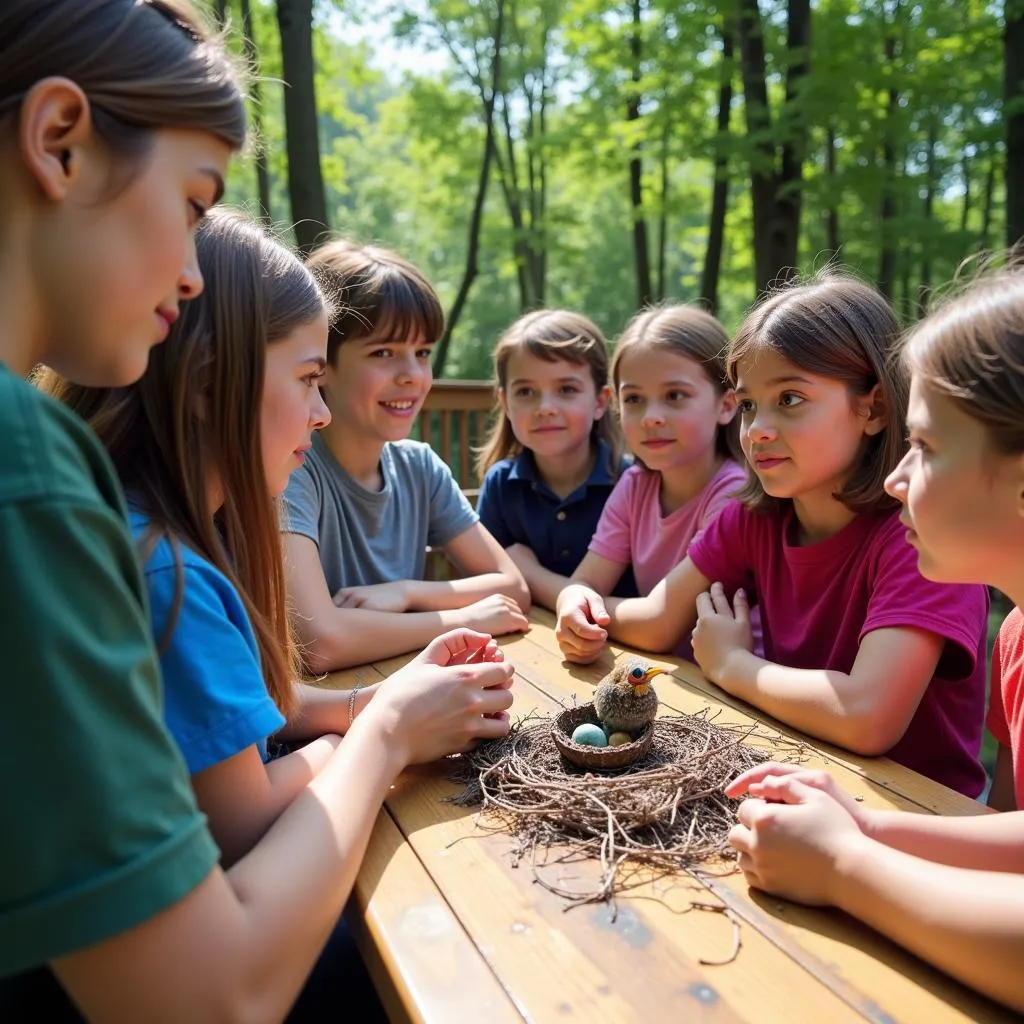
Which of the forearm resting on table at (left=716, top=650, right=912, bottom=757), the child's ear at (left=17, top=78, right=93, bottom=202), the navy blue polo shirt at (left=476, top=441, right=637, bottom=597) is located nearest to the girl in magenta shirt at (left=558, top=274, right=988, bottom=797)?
the forearm resting on table at (left=716, top=650, right=912, bottom=757)

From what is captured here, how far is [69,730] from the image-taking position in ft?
2.43

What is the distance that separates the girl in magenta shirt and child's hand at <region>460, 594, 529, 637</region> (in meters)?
0.23

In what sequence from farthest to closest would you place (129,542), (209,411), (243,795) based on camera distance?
(209,411)
(243,795)
(129,542)

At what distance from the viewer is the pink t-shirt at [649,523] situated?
281cm

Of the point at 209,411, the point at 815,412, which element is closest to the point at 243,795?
the point at 209,411

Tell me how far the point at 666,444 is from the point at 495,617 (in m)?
0.84

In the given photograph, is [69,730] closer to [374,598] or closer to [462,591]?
[374,598]

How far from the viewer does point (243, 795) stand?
1.19 m

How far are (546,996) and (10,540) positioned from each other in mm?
Result: 736

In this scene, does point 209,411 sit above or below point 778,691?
above

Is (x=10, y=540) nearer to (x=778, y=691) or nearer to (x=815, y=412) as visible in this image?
(x=778, y=691)

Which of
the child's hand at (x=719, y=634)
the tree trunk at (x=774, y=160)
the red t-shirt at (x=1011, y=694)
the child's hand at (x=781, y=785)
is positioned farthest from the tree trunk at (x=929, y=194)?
the child's hand at (x=781, y=785)

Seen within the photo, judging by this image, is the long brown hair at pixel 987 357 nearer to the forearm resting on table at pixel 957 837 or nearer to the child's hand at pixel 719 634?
the forearm resting on table at pixel 957 837

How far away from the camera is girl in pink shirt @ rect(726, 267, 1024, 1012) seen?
1020 millimetres
